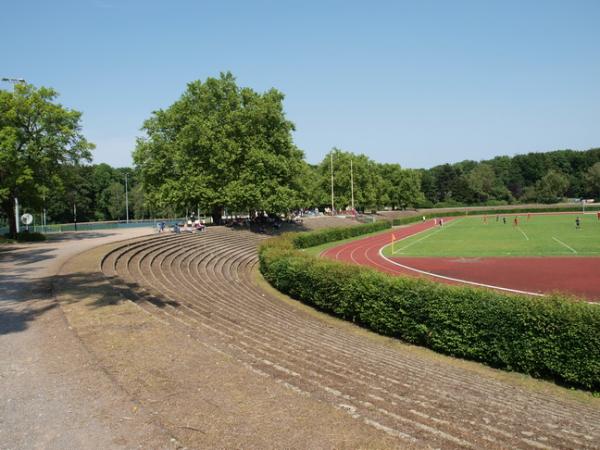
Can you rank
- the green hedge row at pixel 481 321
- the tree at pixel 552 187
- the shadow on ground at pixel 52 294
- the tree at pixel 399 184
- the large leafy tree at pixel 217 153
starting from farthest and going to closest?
the tree at pixel 552 187
the tree at pixel 399 184
the large leafy tree at pixel 217 153
the shadow on ground at pixel 52 294
the green hedge row at pixel 481 321

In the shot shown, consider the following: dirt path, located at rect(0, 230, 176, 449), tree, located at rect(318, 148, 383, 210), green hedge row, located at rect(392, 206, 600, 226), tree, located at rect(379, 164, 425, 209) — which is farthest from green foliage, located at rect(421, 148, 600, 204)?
dirt path, located at rect(0, 230, 176, 449)

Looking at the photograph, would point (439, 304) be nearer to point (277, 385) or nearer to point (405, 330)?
point (405, 330)

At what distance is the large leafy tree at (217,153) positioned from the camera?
146 ft

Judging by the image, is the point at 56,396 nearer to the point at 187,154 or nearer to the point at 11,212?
the point at 11,212

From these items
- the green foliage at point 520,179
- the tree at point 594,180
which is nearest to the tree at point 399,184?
the green foliage at point 520,179

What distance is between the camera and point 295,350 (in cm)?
1051

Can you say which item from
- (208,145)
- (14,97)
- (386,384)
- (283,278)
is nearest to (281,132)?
(208,145)

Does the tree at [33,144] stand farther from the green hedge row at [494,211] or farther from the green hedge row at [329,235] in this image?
the green hedge row at [494,211]

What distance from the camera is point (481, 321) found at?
1307 centimetres

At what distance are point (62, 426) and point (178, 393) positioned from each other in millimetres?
1705

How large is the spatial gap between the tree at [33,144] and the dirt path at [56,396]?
23.1 meters

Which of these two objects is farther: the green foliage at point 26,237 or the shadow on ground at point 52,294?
the green foliage at point 26,237

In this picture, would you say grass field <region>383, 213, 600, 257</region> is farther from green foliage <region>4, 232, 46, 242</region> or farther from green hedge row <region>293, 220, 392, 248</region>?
green foliage <region>4, 232, 46, 242</region>

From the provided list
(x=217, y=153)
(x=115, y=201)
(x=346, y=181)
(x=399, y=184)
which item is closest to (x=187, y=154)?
(x=217, y=153)
